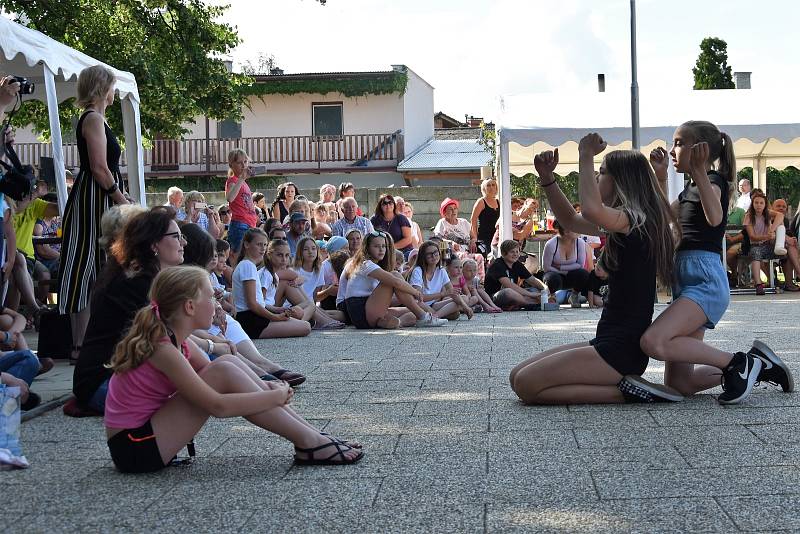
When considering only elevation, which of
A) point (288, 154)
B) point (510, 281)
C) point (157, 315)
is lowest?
point (510, 281)

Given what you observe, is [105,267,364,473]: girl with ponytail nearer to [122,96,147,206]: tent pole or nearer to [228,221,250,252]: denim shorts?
[122,96,147,206]: tent pole

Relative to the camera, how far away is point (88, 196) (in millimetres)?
7918

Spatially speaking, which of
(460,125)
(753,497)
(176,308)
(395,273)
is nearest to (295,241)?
(395,273)

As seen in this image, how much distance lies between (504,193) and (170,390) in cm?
1319

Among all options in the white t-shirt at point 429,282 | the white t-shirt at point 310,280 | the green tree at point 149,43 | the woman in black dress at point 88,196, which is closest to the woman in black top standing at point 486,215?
the white t-shirt at point 429,282

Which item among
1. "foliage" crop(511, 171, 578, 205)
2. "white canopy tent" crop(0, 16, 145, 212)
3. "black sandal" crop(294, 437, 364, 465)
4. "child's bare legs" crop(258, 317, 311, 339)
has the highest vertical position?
"white canopy tent" crop(0, 16, 145, 212)

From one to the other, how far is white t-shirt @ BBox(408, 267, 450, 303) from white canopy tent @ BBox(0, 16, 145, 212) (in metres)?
3.75

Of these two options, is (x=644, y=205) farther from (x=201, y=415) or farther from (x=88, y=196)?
(x=88, y=196)

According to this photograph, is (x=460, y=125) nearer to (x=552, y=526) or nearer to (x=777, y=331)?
(x=777, y=331)

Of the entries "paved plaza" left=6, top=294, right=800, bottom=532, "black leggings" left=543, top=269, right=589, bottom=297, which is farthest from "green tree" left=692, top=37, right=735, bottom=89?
"paved plaza" left=6, top=294, right=800, bottom=532

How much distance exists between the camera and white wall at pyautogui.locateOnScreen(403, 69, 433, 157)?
4234 centimetres

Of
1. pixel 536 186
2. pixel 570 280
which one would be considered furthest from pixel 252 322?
pixel 536 186

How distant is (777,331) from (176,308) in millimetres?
7444

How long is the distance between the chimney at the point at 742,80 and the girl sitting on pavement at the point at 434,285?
18.5 meters
